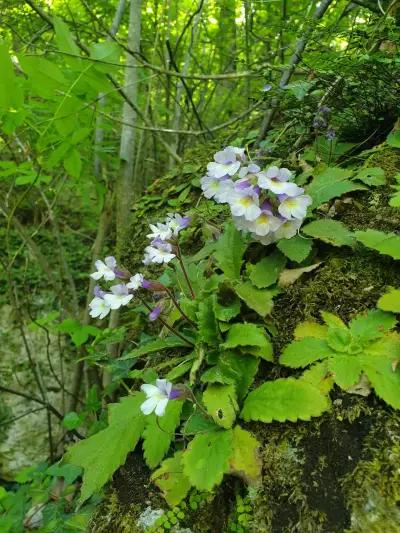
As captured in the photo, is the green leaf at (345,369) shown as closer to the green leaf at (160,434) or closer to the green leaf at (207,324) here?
the green leaf at (207,324)

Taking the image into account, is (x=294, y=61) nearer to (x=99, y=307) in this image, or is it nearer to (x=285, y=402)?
(x=99, y=307)

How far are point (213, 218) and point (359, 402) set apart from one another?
1.31 m

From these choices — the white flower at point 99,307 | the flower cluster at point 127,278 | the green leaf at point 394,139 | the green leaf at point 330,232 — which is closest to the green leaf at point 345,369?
the green leaf at point 330,232

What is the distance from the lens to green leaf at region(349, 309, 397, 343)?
139 centimetres

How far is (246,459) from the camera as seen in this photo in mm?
1266

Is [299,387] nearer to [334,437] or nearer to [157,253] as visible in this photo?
[334,437]

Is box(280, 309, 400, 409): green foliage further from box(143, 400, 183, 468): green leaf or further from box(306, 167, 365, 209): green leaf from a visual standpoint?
box(306, 167, 365, 209): green leaf

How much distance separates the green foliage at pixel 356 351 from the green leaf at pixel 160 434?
0.40 meters

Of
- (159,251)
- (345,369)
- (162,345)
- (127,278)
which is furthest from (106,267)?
(345,369)

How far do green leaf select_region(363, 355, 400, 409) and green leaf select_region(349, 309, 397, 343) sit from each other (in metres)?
0.08

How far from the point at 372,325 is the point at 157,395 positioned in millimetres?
707

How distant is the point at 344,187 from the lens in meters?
1.85

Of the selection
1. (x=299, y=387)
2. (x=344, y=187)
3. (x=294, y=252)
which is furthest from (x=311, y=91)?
(x=299, y=387)

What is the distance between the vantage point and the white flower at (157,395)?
1251 millimetres
